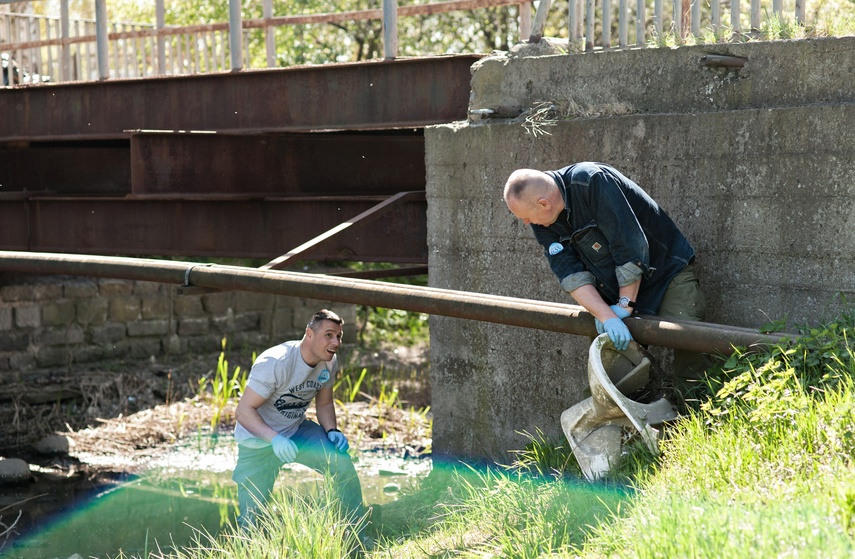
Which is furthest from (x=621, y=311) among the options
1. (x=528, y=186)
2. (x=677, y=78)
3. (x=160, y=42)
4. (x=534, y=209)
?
(x=160, y=42)

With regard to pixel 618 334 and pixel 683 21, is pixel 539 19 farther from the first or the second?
pixel 618 334

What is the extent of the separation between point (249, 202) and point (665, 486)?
5.25 m

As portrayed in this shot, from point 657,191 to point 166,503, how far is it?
529 cm

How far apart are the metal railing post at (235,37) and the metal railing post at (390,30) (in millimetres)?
1472

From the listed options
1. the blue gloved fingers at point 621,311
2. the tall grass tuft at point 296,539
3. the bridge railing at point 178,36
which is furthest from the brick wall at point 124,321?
the blue gloved fingers at point 621,311

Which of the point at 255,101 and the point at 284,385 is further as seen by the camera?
the point at 255,101

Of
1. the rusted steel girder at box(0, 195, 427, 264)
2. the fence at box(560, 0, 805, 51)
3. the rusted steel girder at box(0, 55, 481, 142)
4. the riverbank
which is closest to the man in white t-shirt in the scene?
the rusted steel girder at box(0, 195, 427, 264)

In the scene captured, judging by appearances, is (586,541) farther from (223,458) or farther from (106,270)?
(223,458)

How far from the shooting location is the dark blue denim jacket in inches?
182

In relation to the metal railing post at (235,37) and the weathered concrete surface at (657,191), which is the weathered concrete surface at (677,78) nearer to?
the weathered concrete surface at (657,191)

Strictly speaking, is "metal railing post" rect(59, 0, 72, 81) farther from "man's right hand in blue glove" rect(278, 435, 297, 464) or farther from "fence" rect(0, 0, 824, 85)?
"man's right hand in blue glove" rect(278, 435, 297, 464)

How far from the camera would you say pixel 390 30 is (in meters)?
7.64

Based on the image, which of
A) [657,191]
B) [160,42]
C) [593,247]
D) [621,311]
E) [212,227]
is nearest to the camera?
[621,311]

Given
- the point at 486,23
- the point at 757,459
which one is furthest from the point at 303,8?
the point at 757,459
